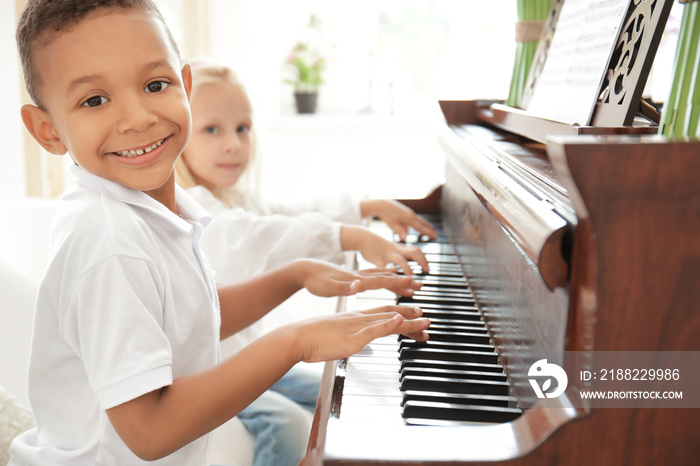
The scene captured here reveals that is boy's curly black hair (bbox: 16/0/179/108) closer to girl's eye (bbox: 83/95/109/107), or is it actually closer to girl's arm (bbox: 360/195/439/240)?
girl's eye (bbox: 83/95/109/107)

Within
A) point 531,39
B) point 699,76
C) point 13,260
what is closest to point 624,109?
point 699,76

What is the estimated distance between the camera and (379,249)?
1756 mm

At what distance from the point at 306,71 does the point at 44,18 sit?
4.11m

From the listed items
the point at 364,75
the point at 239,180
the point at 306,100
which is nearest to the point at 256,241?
the point at 239,180

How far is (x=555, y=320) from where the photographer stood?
814 mm

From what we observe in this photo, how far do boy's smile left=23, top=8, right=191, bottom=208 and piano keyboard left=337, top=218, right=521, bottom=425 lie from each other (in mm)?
491

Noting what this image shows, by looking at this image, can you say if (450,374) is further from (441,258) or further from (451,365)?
(441,258)

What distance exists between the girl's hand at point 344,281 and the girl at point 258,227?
0.53 ft

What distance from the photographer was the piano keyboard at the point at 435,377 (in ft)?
3.06

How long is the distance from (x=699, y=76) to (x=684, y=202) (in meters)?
0.17

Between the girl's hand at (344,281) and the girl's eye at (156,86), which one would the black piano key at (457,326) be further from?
the girl's eye at (156,86)

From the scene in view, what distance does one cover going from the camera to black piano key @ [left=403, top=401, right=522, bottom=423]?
3.02ft

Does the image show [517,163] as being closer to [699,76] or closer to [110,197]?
[699,76]

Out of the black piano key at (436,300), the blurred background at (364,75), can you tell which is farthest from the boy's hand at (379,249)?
the blurred background at (364,75)
